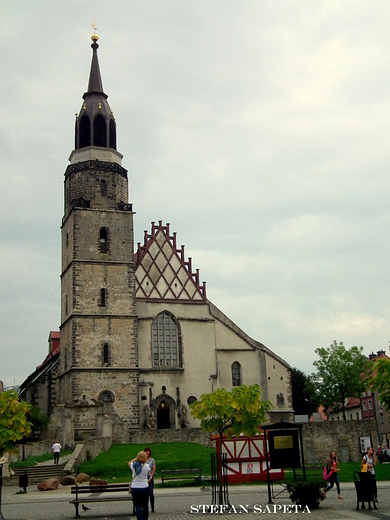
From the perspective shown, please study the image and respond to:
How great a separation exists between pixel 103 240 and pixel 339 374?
22256 millimetres

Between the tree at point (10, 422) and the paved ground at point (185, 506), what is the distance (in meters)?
1.92

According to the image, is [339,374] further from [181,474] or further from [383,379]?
[383,379]

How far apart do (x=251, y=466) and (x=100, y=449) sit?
40.7ft

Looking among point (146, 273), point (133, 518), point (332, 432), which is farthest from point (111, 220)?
point (133, 518)

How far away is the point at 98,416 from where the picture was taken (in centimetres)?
3672

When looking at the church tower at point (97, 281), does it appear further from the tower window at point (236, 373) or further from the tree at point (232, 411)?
the tree at point (232, 411)

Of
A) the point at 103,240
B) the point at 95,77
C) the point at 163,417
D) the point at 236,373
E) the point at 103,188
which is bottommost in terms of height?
the point at 163,417

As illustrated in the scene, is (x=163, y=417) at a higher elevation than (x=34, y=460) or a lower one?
higher

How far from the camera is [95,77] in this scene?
4916 centimetres

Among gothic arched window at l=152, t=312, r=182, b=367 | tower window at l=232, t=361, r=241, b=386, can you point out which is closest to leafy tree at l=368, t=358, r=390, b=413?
gothic arched window at l=152, t=312, r=182, b=367

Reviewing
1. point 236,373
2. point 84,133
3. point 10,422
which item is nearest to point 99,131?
point 84,133

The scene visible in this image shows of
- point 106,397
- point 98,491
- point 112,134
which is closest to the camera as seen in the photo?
point 98,491

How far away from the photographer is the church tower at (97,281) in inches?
1644

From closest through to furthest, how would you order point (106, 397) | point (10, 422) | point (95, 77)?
point (10, 422)
point (106, 397)
point (95, 77)
